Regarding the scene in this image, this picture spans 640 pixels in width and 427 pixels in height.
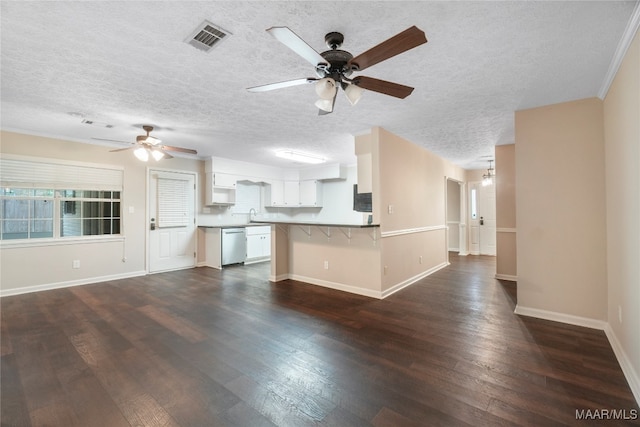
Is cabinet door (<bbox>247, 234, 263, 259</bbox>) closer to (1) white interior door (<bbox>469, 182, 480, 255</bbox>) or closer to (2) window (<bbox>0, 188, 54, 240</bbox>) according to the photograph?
(2) window (<bbox>0, 188, 54, 240</bbox>)

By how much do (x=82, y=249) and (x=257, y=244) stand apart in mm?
3272

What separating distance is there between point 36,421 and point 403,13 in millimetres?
3276

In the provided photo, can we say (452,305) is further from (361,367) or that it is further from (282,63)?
(282,63)

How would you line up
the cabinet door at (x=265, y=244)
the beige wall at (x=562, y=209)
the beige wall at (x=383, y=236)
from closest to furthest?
the beige wall at (x=562, y=209), the beige wall at (x=383, y=236), the cabinet door at (x=265, y=244)

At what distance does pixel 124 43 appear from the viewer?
2.03 meters

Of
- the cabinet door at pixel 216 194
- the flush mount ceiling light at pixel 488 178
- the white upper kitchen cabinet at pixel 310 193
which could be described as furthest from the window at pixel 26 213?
the flush mount ceiling light at pixel 488 178

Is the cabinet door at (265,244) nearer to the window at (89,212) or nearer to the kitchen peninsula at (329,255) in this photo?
the kitchen peninsula at (329,255)

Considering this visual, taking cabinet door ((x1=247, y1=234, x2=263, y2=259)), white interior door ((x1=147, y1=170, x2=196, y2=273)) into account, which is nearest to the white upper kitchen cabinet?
cabinet door ((x1=247, y1=234, x2=263, y2=259))

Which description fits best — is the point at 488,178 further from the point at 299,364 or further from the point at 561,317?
the point at 299,364

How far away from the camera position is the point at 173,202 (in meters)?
5.91

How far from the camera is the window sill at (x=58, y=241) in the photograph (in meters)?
4.14

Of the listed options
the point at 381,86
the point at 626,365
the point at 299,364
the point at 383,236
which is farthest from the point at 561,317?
the point at 381,86

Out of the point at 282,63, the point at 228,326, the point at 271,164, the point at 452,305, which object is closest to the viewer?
the point at 282,63

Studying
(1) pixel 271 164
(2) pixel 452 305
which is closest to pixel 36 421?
(2) pixel 452 305
